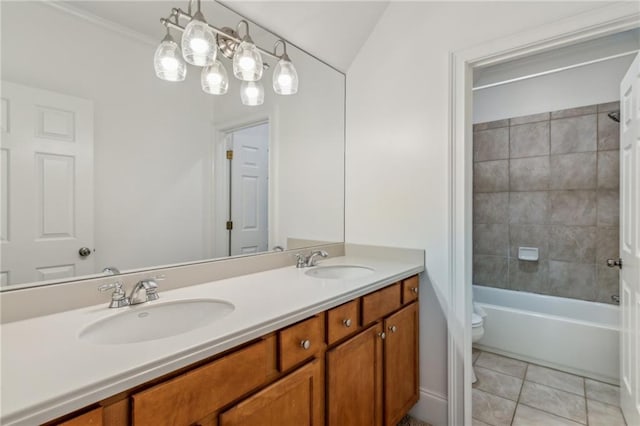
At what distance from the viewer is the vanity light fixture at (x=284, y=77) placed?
161cm

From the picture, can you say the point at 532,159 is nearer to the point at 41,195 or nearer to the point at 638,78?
the point at 638,78

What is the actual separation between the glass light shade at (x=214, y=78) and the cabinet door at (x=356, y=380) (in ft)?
3.96

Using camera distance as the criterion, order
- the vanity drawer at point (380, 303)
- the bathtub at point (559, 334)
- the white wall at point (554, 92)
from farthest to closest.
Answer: the white wall at point (554, 92) < the bathtub at point (559, 334) < the vanity drawer at point (380, 303)

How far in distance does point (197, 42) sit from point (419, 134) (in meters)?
1.18

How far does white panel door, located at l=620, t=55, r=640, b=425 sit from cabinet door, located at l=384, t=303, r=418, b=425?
3.25 ft

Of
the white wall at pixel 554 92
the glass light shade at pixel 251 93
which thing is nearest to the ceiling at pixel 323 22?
the glass light shade at pixel 251 93

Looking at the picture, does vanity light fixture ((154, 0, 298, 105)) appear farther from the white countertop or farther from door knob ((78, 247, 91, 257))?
the white countertop

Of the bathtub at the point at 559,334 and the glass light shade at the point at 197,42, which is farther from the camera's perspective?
the bathtub at the point at 559,334

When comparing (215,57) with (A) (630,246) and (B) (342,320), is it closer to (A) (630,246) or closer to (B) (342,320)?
(B) (342,320)

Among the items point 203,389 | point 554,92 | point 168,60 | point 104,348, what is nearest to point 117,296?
point 104,348

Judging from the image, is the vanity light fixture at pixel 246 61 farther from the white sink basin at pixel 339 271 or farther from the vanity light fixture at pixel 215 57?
the white sink basin at pixel 339 271

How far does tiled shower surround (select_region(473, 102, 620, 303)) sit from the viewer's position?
2.53 metres

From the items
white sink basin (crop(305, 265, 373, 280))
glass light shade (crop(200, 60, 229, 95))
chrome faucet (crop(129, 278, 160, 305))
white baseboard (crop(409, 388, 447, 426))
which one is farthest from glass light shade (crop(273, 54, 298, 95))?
white baseboard (crop(409, 388, 447, 426))

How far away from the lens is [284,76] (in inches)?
63.7
